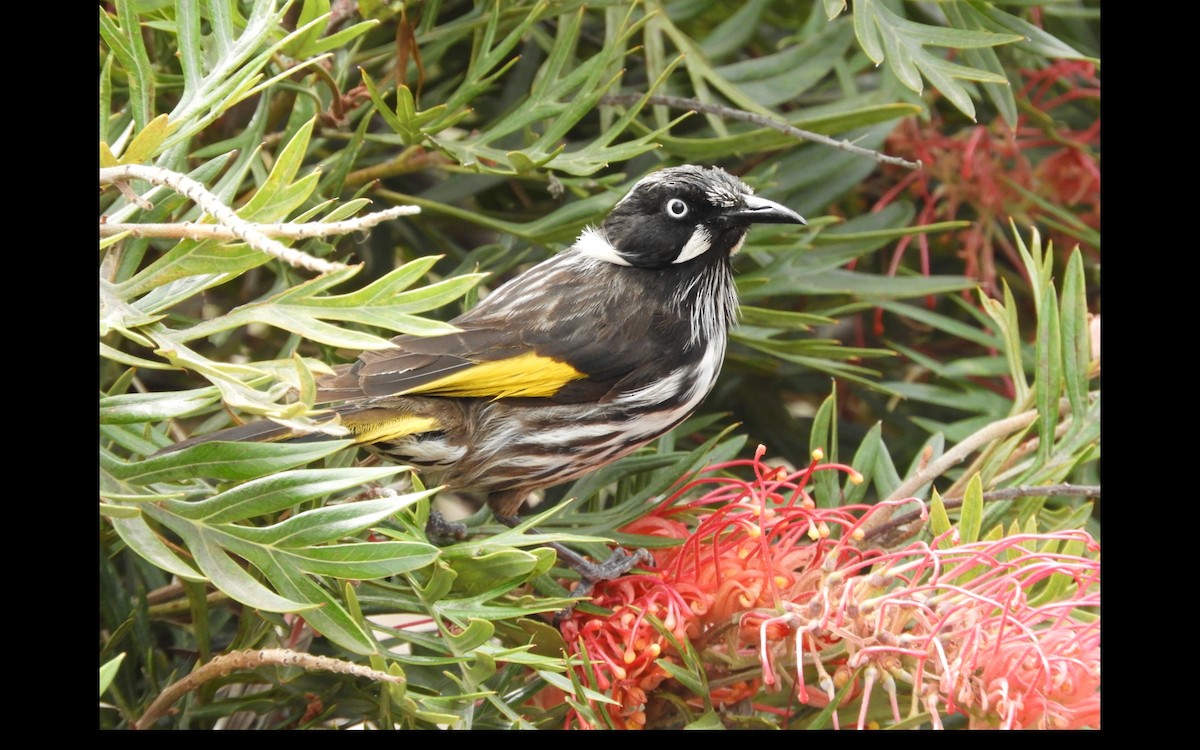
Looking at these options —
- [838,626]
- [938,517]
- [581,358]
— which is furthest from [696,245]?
[838,626]

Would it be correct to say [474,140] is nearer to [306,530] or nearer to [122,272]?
[122,272]

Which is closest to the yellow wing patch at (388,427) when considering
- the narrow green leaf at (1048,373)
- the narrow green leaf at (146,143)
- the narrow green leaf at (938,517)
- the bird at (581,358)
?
the bird at (581,358)

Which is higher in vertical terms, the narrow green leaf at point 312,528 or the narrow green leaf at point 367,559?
the narrow green leaf at point 312,528

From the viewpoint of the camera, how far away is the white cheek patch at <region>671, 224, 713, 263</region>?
2.07 metres

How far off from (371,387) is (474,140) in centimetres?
45

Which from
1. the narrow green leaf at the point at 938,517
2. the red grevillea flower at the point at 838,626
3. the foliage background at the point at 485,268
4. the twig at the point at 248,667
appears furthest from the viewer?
the narrow green leaf at the point at 938,517

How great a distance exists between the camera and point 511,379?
75.2 inches

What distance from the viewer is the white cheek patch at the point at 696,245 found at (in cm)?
207

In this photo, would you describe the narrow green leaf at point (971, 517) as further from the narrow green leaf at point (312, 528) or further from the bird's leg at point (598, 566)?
the narrow green leaf at point (312, 528)

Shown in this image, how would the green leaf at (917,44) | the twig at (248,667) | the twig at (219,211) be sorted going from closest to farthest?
the twig at (219,211) → the twig at (248,667) → the green leaf at (917,44)

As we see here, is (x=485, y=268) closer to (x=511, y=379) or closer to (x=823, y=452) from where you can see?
(x=511, y=379)

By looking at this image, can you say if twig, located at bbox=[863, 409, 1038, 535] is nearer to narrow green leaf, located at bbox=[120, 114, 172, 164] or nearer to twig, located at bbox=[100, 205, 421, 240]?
twig, located at bbox=[100, 205, 421, 240]

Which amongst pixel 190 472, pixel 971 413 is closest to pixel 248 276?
pixel 190 472

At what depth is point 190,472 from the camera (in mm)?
1329
